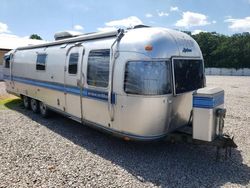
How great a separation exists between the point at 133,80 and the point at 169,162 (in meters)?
1.91

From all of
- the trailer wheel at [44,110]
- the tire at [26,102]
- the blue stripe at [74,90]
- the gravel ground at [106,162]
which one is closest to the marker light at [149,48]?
the blue stripe at [74,90]

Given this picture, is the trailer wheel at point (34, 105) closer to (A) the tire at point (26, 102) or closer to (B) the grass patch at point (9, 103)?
(A) the tire at point (26, 102)

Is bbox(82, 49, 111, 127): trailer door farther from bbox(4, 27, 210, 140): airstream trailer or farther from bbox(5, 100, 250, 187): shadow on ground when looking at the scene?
bbox(5, 100, 250, 187): shadow on ground

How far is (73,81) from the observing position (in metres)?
7.18

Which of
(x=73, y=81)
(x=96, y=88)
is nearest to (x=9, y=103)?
(x=73, y=81)

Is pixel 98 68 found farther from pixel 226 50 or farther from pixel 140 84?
pixel 226 50

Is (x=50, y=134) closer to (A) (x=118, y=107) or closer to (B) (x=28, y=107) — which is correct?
(A) (x=118, y=107)

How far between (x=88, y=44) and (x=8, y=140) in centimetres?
340

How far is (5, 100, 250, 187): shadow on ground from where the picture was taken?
4797 mm

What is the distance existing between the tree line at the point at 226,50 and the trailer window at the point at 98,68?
192 ft

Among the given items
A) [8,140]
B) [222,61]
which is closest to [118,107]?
[8,140]

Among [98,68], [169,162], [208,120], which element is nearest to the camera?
[208,120]

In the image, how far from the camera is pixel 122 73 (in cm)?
552

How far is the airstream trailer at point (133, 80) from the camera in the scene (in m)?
5.29
